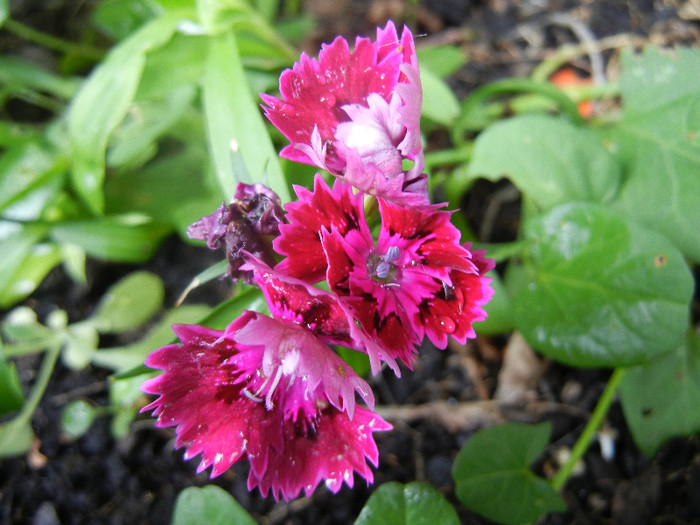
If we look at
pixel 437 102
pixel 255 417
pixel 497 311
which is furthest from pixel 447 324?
pixel 437 102

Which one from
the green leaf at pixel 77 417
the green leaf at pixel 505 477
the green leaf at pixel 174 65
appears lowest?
the green leaf at pixel 77 417

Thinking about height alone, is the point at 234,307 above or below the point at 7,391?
above

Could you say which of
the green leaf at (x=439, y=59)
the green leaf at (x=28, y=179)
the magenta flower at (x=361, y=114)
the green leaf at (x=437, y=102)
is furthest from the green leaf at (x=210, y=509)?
the green leaf at (x=439, y=59)

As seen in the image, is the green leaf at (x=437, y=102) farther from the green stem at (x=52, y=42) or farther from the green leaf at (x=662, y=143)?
the green stem at (x=52, y=42)

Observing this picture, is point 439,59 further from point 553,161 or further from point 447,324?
point 447,324

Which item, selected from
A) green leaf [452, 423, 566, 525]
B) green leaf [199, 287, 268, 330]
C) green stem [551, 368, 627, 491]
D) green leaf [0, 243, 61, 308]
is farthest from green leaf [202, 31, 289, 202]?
green stem [551, 368, 627, 491]

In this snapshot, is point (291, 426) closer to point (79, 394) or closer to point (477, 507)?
point (477, 507)
